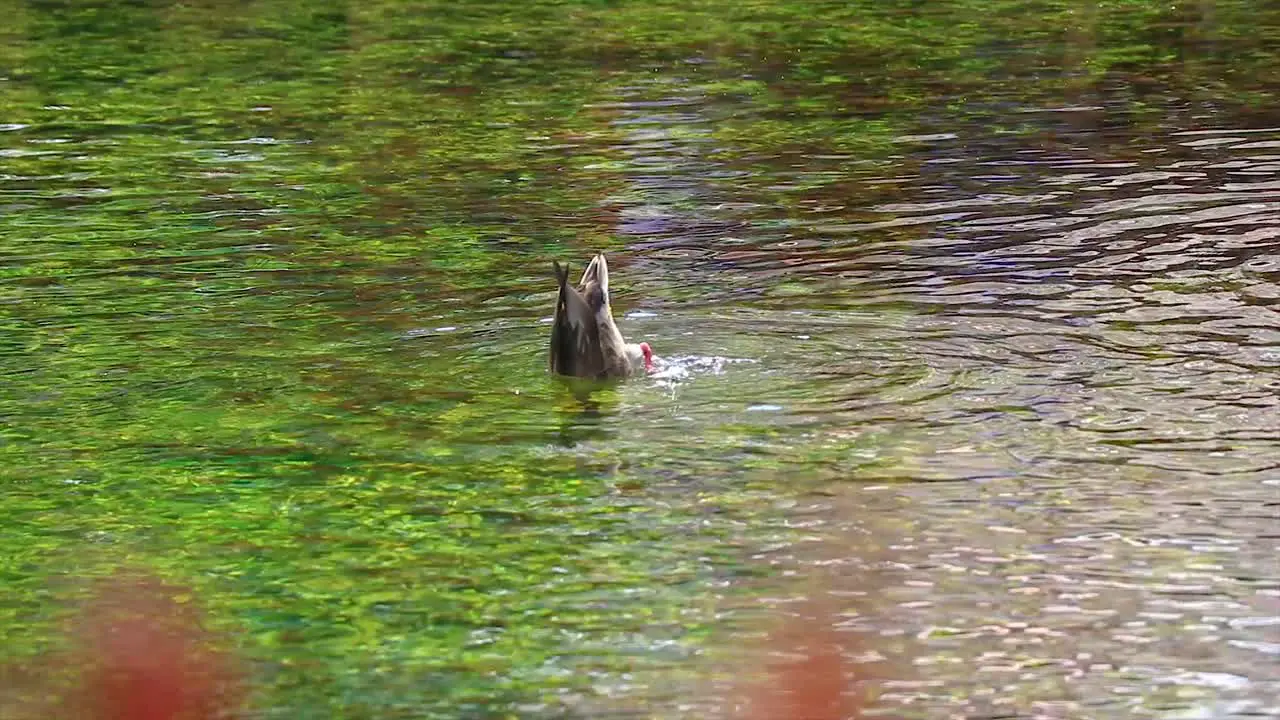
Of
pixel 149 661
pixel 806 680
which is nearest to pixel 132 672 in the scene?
pixel 149 661

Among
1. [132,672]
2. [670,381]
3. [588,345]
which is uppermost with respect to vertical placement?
[588,345]

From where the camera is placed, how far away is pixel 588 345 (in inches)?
417

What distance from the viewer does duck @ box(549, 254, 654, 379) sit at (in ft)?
34.6

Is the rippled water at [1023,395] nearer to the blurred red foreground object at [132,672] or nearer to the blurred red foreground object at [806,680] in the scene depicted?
the blurred red foreground object at [806,680]

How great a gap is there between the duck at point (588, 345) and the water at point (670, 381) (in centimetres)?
18

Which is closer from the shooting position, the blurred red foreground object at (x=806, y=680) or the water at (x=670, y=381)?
the blurred red foreground object at (x=806, y=680)

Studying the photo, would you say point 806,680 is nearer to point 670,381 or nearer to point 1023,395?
point 1023,395

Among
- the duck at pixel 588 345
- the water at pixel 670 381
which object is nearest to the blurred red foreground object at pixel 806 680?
the water at pixel 670 381

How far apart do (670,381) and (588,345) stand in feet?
1.29

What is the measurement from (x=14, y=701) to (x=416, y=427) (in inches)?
115

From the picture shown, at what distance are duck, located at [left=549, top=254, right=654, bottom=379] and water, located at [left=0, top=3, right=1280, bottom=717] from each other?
178 millimetres

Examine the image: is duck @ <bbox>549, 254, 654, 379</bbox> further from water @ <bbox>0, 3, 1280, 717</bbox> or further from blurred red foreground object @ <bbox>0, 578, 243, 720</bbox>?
blurred red foreground object @ <bbox>0, 578, 243, 720</bbox>

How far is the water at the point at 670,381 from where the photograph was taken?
7.78 metres

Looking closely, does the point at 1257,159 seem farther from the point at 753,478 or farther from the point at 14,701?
the point at 14,701
